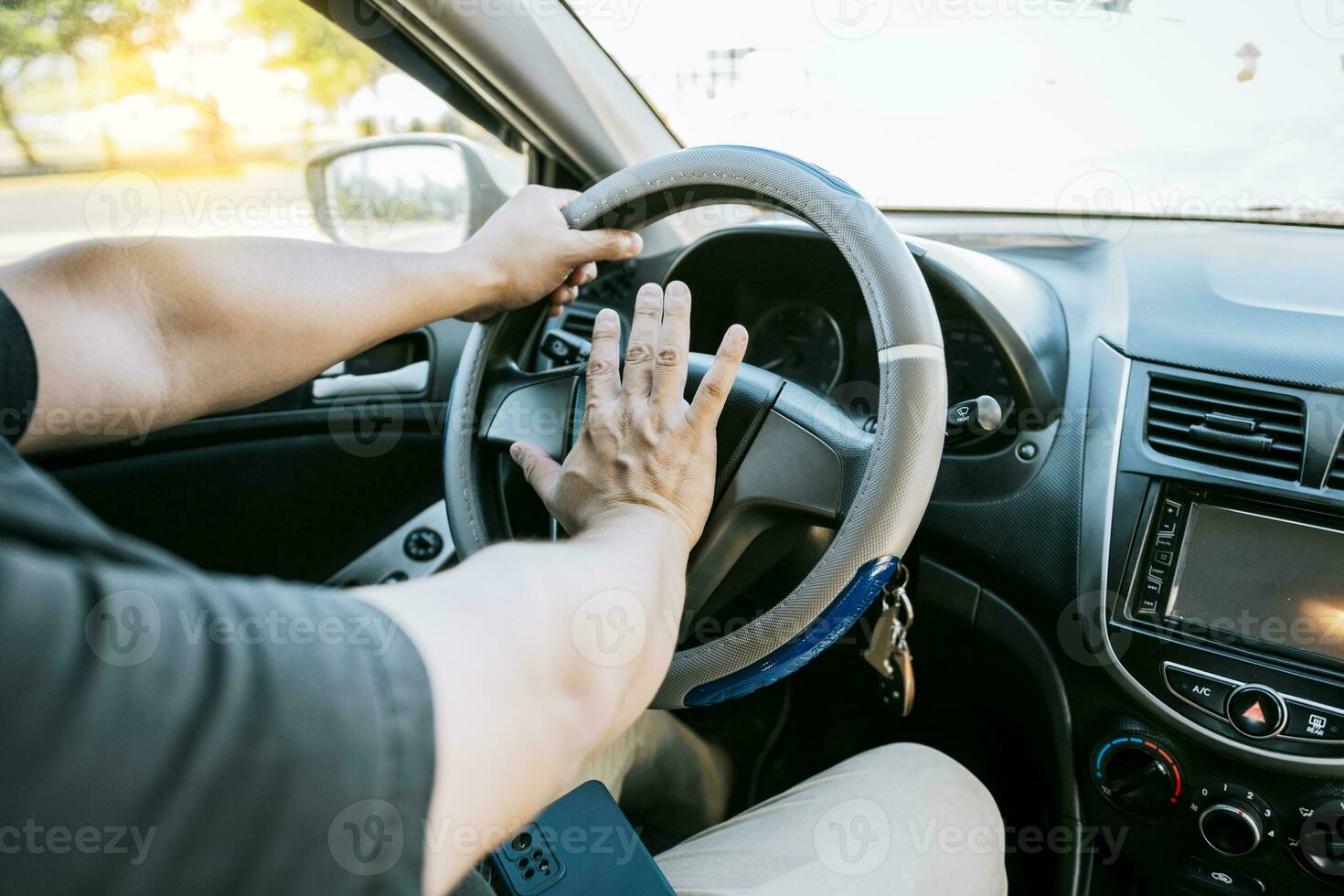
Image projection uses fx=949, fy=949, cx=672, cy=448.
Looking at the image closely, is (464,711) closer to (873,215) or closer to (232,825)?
(232,825)

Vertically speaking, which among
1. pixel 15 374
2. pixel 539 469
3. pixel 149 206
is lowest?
pixel 539 469

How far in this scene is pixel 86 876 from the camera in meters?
0.41

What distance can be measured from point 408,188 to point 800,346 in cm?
84

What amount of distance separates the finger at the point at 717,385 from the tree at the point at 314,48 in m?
0.92

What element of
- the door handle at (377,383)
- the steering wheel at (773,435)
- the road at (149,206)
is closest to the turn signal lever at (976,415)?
the steering wheel at (773,435)

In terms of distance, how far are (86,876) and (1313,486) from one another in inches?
46.7

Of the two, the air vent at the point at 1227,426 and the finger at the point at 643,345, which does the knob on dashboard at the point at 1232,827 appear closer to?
the air vent at the point at 1227,426

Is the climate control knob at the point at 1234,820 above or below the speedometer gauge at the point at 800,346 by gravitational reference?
below

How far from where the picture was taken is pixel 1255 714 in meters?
1.08

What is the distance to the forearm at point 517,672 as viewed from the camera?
501 millimetres

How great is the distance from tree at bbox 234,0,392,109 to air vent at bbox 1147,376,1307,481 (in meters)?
1.24

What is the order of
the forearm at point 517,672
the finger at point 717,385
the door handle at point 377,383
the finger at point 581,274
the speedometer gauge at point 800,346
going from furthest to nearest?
the door handle at point 377,383
the speedometer gauge at point 800,346
the finger at point 581,274
the finger at point 717,385
the forearm at point 517,672

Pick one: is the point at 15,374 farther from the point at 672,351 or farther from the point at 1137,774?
the point at 1137,774

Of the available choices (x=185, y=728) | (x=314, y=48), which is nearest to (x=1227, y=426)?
(x=185, y=728)
